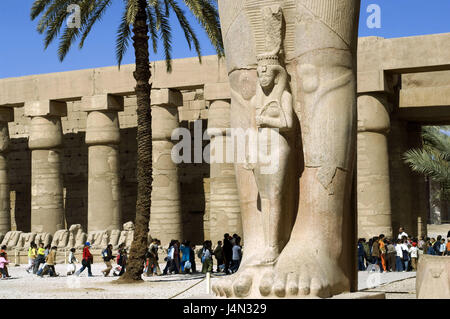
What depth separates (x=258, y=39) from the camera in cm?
567

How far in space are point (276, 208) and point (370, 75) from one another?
13.8 m

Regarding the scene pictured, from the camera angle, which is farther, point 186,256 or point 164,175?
point 164,175

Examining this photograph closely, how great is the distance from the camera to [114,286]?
14172mm

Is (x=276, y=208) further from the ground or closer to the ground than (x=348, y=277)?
further from the ground

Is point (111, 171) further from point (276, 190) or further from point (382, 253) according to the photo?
point (276, 190)

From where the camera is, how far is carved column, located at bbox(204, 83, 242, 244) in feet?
67.8

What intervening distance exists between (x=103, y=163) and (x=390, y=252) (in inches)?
377

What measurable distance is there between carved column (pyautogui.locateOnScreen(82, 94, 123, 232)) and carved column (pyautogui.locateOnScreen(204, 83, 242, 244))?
10.9ft

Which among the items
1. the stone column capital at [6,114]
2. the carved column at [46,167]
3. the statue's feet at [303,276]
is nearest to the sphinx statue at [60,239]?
the carved column at [46,167]

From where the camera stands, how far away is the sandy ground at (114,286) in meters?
12.1

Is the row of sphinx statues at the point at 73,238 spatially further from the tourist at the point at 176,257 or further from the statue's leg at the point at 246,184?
the statue's leg at the point at 246,184

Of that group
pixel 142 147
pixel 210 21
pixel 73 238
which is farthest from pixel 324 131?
pixel 73 238

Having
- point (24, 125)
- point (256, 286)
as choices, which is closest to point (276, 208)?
point (256, 286)

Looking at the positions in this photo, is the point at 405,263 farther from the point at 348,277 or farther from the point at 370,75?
the point at 348,277
